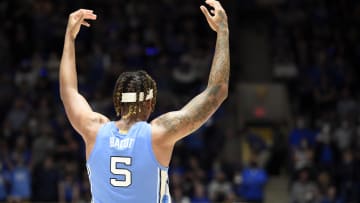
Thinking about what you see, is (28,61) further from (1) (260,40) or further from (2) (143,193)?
(2) (143,193)

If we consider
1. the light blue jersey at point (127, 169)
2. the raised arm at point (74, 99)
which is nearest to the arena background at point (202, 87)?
the raised arm at point (74, 99)

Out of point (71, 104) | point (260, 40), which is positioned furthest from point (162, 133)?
point (260, 40)

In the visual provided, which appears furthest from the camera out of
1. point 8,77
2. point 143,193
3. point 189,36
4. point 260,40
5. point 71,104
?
point 260,40

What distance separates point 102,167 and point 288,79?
51.0 ft

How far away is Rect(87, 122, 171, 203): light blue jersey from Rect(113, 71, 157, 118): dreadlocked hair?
9cm

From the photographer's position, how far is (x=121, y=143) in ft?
12.7

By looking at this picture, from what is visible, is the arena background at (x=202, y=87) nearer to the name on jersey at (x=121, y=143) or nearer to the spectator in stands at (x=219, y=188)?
the spectator in stands at (x=219, y=188)

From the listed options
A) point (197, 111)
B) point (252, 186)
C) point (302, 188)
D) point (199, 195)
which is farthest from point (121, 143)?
point (302, 188)

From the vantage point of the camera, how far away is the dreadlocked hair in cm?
392

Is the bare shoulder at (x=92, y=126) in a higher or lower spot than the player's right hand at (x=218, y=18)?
lower

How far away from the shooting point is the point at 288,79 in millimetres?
19047

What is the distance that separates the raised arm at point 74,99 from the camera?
3988 millimetres

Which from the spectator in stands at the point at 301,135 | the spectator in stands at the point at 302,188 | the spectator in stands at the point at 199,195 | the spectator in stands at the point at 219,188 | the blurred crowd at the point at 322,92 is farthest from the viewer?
the spectator in stands at the point at 301,135

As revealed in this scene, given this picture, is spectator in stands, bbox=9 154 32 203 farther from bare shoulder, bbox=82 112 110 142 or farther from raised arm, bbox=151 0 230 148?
raised arm, bbox=151 0 230 148
